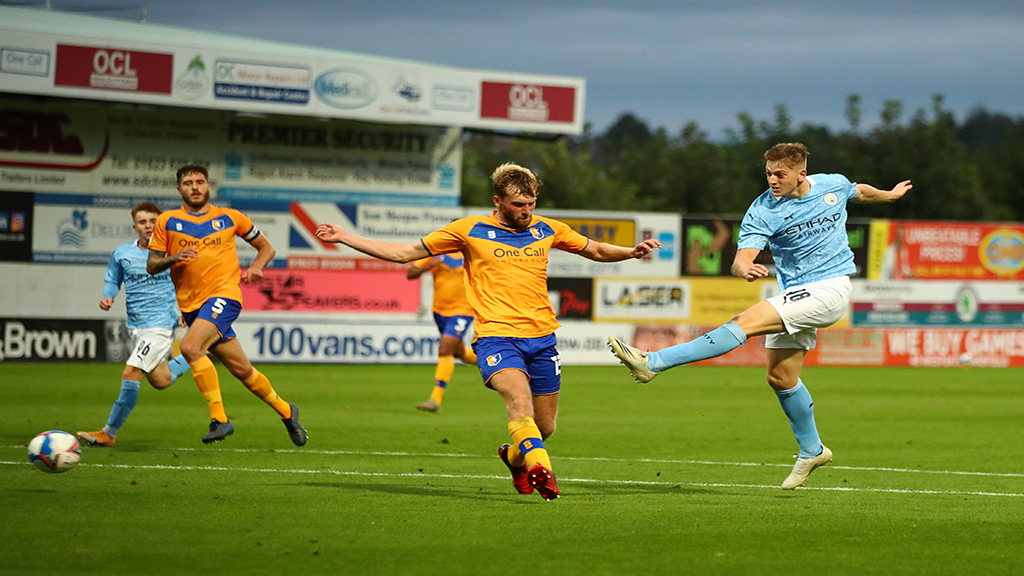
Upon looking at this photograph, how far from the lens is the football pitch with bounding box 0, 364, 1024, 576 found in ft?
19.3

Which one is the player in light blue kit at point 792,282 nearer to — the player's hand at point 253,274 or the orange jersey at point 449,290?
the player's hand at point 253,274

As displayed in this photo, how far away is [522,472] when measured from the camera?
7.53 m

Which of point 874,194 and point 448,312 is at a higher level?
point 874,194

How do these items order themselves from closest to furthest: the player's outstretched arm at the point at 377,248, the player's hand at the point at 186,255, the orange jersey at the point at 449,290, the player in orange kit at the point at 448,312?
1. the player's outstretched arm at the point at 377,248
2. the player's hand at the point at 186,255
3. the player in orange kit at the point at 448,312
4. the orange jersey at the point at 449,290

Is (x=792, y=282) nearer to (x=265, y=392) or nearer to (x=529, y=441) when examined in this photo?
(x=529, y=441)

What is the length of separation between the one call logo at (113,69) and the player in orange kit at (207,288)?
1406cm

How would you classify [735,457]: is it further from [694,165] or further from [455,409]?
[694,165]

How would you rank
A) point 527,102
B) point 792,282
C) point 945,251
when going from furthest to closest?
point 945,251 → point 527,102 → point 792,282

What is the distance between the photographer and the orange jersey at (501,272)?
7602 millimetres

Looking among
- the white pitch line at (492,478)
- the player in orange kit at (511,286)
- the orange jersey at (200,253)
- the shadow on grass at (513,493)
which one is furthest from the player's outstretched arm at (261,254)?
the player in orange kit at (511,286)

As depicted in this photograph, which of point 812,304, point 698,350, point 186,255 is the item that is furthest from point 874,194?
point 186,255

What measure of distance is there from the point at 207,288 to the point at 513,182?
145 inches

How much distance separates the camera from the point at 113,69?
75.0 feet

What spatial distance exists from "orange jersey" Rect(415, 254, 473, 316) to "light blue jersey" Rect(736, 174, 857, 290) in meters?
7.41
